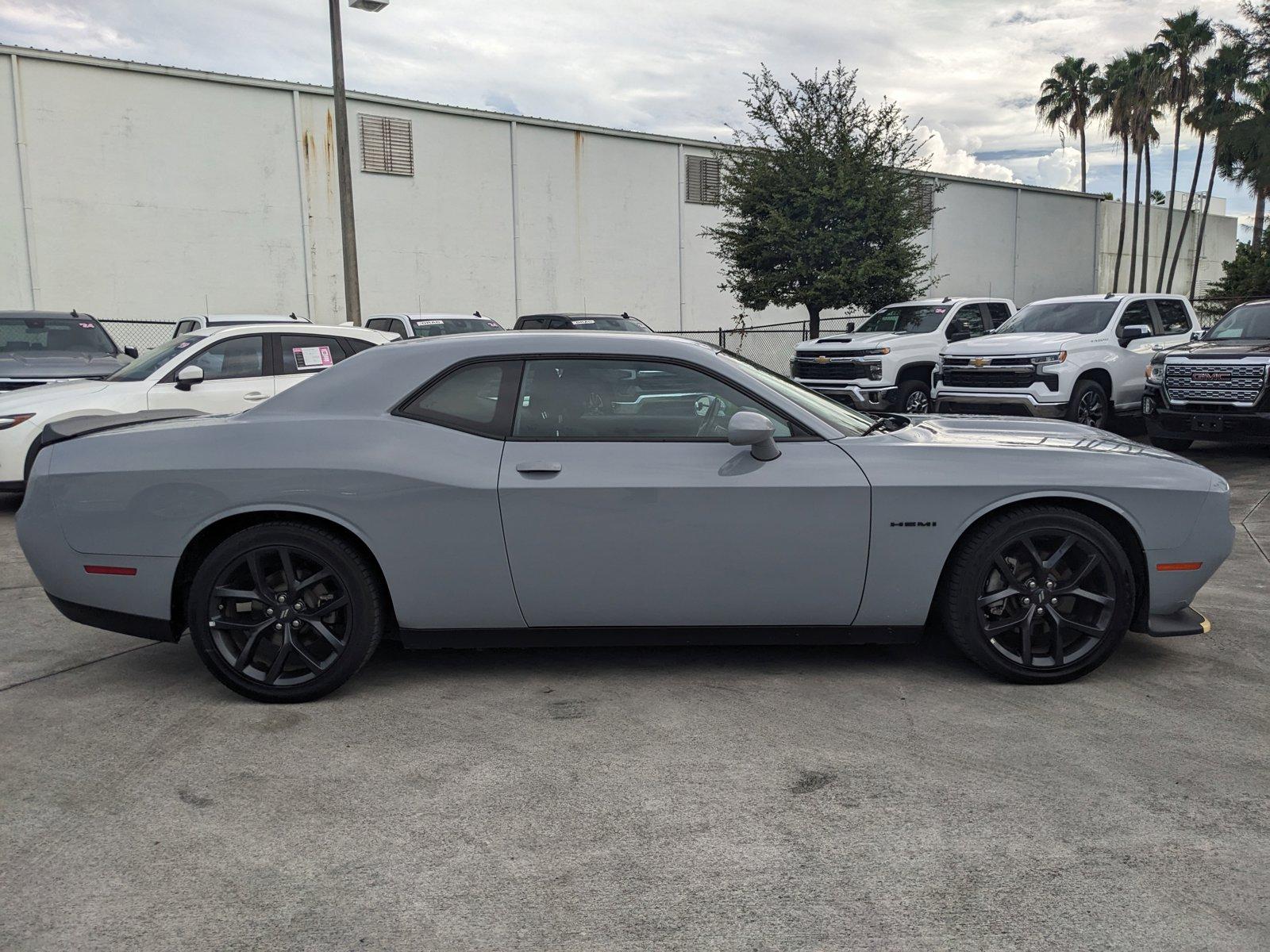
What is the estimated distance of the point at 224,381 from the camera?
917 cm

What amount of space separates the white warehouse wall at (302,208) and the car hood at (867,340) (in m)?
12.6

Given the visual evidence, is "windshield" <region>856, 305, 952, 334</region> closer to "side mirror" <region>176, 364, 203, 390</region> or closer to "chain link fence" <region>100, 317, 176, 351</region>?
"side mirror" <region>176, 364, 203, 390</region>

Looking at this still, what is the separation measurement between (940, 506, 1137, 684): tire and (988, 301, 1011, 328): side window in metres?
13.1

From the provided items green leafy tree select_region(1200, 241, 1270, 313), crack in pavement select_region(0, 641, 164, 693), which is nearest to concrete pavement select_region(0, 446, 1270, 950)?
crack in pavement select_region(0, 641, 164, 693)

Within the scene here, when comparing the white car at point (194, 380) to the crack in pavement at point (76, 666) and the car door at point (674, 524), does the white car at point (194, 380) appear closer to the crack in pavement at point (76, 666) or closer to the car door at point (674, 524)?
the crack in pavement at point (76, 666)

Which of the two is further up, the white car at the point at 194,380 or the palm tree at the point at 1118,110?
the palm tree at the point at 1118,110

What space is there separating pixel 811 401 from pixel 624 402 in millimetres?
870

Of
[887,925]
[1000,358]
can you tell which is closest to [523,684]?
[887,925]

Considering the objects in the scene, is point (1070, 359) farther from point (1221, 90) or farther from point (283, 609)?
point (1221, 90)

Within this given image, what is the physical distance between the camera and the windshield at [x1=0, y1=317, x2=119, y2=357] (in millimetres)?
11969

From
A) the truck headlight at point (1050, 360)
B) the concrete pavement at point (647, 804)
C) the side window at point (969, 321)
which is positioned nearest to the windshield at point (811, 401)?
the concrete pavement at point (647, 804)

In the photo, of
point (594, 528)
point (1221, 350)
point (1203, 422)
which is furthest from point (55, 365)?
point (1221, 350)

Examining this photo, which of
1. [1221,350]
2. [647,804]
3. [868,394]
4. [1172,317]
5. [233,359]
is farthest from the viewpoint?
[868,394]

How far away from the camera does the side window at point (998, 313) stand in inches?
648
